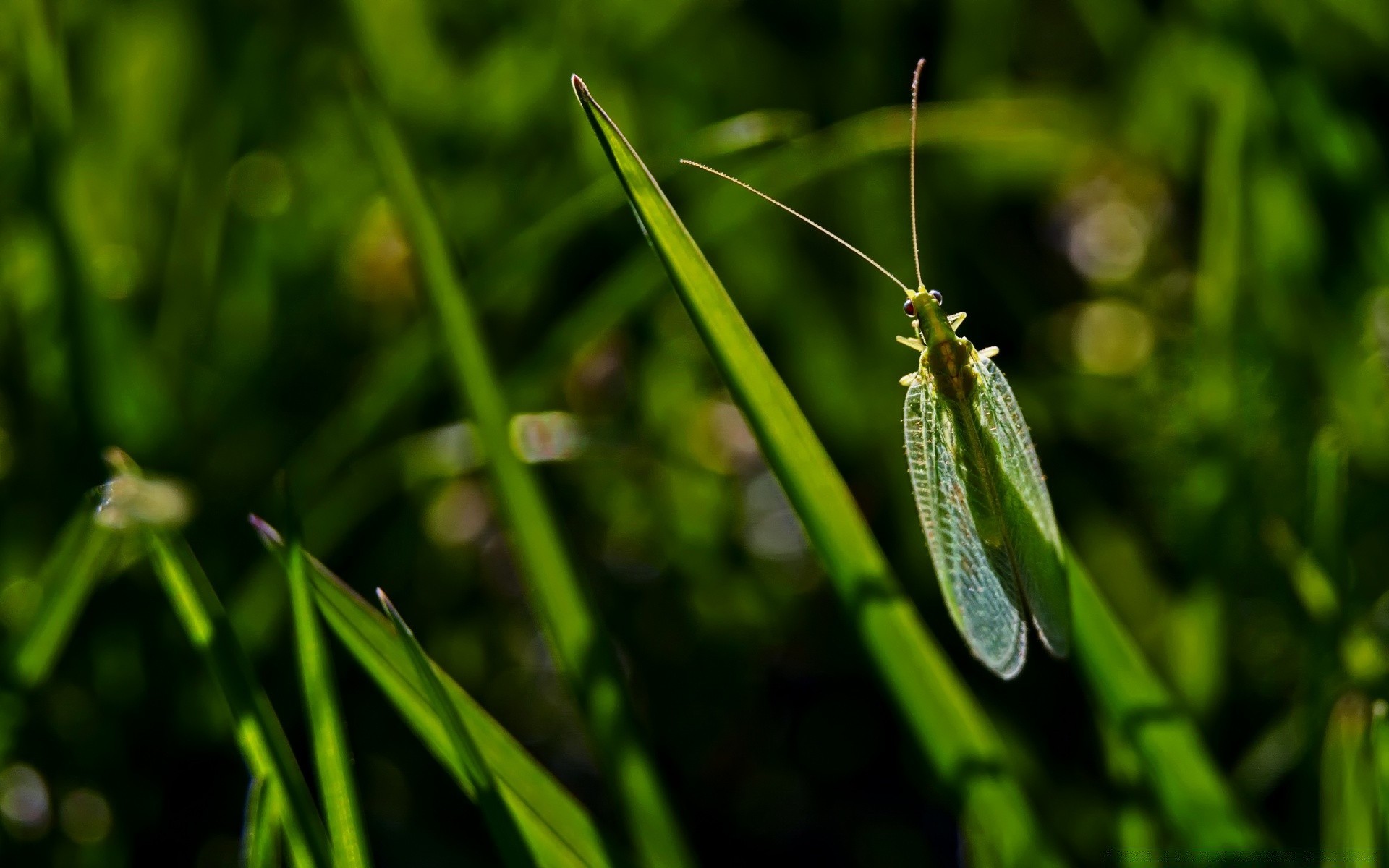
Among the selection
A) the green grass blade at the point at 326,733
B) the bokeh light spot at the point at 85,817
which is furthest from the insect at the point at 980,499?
the bokeh light spot at the point at 85,817

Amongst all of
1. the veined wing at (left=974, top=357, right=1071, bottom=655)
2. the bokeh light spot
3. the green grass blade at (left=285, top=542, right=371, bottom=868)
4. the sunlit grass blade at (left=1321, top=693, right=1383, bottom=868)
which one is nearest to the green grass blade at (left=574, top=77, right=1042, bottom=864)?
the veined wing at (left=974, top=357, right=1071, bottom=655)

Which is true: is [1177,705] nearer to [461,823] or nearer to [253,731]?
[253,731]

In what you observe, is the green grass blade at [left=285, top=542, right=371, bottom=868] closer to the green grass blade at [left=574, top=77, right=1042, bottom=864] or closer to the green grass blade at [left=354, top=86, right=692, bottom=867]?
the green grass blade at [left=354, top=86, right=692, bottom=867]

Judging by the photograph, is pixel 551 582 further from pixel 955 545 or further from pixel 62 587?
pixel 62 587

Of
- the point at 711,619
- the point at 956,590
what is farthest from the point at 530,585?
the point at 711,619

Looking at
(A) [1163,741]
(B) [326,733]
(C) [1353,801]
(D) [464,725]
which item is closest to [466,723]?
(D) [464,725]

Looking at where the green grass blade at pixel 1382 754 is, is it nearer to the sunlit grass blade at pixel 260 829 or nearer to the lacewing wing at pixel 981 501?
the lacewing wing at pixel 981 501
